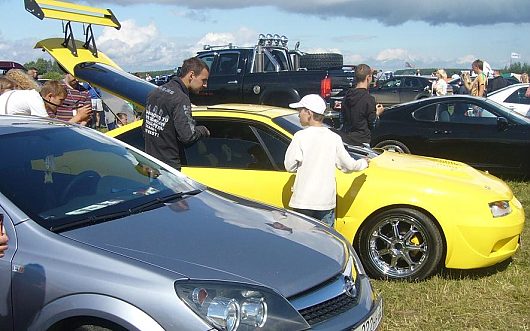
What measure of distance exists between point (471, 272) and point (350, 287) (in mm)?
2625

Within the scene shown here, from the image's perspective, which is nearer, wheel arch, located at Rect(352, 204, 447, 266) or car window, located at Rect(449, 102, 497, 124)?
wheel arch, located at Rect(352, 204, 447, 266)

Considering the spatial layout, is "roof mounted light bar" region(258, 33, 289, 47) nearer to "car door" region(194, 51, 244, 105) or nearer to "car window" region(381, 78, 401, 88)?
"car door" region(194, 51, 244, 105)

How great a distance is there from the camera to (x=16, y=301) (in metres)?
2.67

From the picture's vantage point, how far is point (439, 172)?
17.8 feet

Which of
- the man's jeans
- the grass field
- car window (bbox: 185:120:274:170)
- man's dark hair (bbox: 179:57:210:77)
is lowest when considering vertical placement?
the grass field

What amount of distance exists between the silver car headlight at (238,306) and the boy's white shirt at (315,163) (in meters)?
2.07

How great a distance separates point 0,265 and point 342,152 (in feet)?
8.98

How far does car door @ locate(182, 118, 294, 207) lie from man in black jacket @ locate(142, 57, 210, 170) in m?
0.28

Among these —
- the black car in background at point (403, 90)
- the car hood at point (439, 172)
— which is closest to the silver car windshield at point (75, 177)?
the car hood at point (439, 172)

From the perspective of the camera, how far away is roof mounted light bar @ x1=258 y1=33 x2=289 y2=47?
51.1ft

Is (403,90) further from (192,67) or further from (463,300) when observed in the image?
(463,300)

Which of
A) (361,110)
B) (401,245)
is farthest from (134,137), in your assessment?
(361,110)

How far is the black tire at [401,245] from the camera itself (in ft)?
16.3

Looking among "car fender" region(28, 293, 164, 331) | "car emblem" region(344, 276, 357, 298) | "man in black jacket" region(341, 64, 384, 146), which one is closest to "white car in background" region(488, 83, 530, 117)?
"man in black jacket" region(341, 64, 384, 146)
